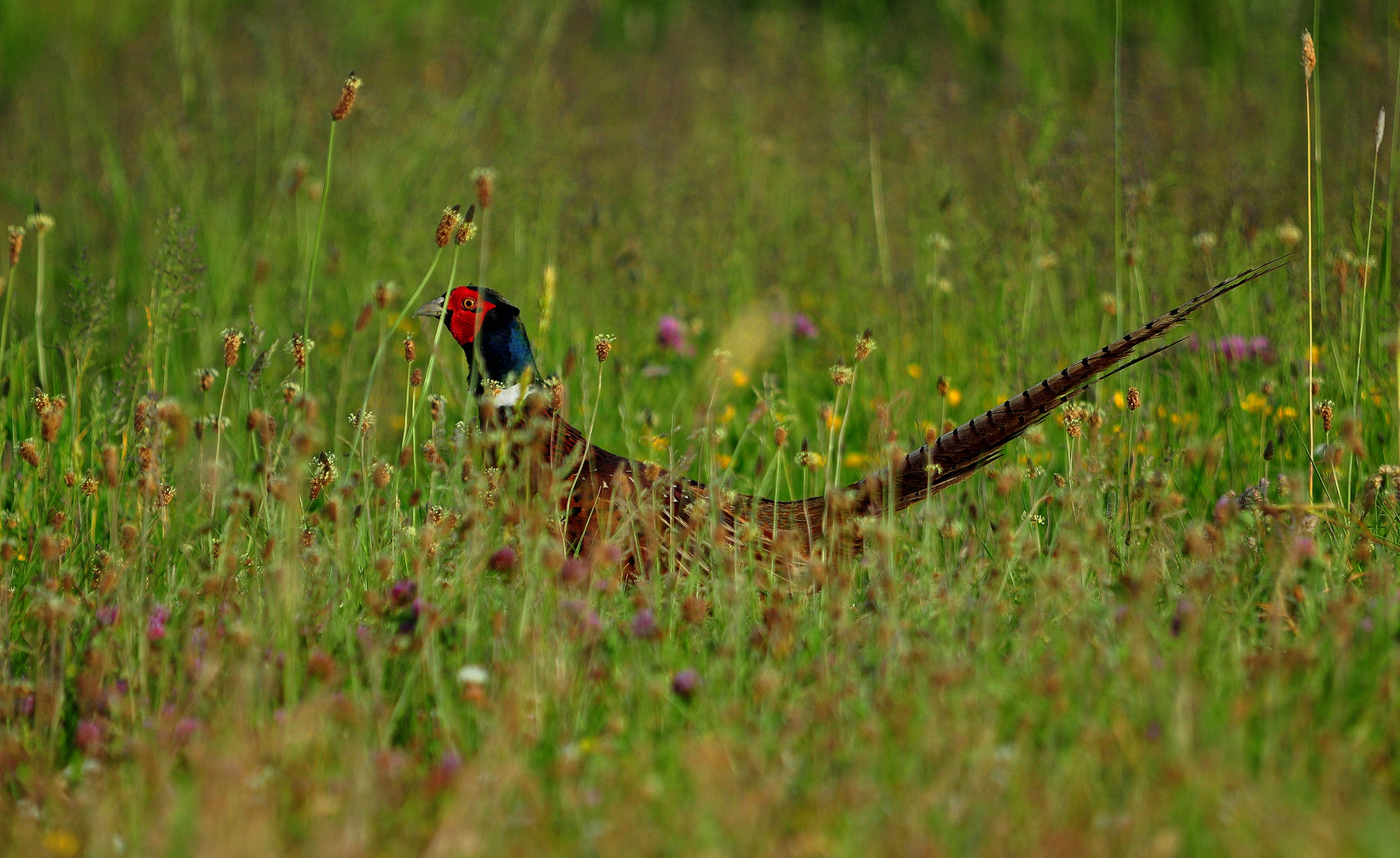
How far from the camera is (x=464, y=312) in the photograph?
404 centimetres

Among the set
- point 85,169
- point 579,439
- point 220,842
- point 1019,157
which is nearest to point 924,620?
point 220,842

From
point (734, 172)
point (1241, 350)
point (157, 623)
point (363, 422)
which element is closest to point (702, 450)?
point (363, 422)

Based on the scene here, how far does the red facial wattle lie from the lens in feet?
13.1

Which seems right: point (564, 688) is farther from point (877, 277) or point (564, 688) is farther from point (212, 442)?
point (877, 277)

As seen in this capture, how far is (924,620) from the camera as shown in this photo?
2418mm

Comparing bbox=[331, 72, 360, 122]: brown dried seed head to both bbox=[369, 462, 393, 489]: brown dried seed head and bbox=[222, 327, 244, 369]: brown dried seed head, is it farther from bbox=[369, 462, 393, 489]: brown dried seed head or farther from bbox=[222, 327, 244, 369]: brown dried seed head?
bbox=[369, 462, 393, 489]: brown dried seed head

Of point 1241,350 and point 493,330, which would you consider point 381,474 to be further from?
point 1241,350

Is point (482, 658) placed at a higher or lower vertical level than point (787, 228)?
lower

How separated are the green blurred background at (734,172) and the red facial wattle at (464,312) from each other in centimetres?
56

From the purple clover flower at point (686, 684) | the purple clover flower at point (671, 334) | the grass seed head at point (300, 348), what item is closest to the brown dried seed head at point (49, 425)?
the grass seed head at point (300, 348)

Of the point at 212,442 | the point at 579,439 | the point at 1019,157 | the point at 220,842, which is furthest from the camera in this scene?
the point at 1019,157

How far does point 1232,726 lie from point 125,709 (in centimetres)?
180

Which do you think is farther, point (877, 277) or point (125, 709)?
point (877, 277)

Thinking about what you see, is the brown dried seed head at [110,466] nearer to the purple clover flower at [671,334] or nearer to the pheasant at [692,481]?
the pheasant at [692,481]
